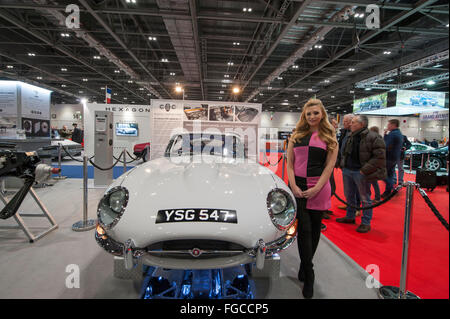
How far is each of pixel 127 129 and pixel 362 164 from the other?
10.6m

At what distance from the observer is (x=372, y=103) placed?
13.2m

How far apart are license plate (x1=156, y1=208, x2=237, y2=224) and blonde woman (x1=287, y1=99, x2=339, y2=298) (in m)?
0.67

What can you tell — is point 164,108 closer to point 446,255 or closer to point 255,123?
point 255,123

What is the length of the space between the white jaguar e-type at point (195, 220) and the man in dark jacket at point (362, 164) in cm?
185

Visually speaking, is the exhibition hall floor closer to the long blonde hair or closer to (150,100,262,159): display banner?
the long blonde hair

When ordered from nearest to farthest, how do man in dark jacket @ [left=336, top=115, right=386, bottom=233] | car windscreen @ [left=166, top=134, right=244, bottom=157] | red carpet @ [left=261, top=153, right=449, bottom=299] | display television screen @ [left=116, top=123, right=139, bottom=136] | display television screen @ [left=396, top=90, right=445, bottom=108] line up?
red carpet @ [left=261, top=153, right=449, bottom=299]
car windscreen @ [left=166, top=134, right=244, bottom=157]
man in dark jacket @ [left=336, top=115, right=386, bottom=233]
display television screen @ [left=396, top=90, right=445, bottom=108]
display television screen @ [left=116, top=123, right=139, bottom=136]

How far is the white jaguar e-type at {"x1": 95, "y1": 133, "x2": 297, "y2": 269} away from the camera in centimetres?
143

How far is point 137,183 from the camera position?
6.13ft

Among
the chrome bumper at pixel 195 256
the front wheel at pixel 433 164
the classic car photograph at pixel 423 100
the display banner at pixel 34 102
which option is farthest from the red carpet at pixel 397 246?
the display banner at pixel 34 102

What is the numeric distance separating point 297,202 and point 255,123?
9.02 metres

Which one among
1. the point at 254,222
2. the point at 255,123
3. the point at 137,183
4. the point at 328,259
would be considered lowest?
the point at 328,259

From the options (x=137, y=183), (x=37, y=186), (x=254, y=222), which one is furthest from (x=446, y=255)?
(x=37, y=186)

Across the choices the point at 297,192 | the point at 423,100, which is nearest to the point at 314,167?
the point at 297,192

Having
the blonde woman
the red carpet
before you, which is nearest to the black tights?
the blonde woman
